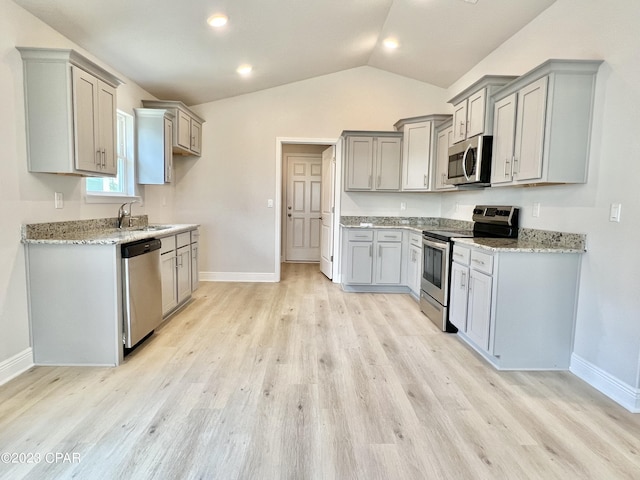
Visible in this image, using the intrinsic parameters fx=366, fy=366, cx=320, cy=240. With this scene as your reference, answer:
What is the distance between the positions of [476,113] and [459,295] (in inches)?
66.8

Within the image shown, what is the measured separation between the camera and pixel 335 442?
6.03ft

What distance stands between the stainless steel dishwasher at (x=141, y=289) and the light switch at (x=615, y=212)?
130 inches

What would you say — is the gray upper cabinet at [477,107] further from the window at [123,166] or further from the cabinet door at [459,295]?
the window at [123,166]

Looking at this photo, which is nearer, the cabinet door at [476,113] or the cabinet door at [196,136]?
the cabinet door at [476,113]

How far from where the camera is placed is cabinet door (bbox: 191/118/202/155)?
4960 mm

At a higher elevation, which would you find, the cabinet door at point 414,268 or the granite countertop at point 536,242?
the granite countertop at point 536,242

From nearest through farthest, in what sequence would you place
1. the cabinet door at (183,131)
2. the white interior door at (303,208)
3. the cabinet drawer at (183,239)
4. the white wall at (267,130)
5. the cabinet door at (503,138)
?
the cabinet door at (503,138), the cabinet drawer at (183,239), the cabinet door at (183,131), the white wall at (267,130), the white interior door at (303,208)

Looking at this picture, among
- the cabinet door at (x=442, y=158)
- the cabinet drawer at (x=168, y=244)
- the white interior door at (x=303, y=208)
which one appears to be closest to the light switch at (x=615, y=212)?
the cabinet door at (x=442, y=158)

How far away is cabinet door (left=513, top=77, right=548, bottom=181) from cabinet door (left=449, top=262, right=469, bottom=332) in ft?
2.98

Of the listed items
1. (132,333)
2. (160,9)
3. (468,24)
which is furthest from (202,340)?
(468,24)

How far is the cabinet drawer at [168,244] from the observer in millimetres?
3428

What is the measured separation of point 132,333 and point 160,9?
8.24ft

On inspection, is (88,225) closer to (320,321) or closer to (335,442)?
(320,321)

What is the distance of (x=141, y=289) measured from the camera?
2.90 metres
